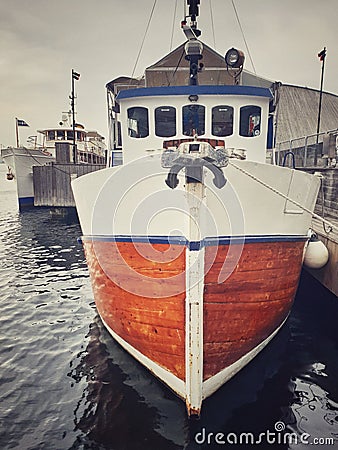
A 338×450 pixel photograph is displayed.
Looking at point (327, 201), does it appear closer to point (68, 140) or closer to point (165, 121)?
point (165, 121)

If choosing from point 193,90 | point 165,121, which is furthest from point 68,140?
point 193,90

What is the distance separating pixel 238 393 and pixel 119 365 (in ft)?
7.04

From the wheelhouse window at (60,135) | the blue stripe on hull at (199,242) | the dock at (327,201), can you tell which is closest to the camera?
the blue stripe on hull at (199,242)

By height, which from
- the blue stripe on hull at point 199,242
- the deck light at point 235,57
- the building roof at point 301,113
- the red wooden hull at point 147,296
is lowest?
the red wooden hull at point 147,296

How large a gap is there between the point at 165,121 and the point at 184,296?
3.46m

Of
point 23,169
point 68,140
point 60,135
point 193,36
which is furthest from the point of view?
point 60,135

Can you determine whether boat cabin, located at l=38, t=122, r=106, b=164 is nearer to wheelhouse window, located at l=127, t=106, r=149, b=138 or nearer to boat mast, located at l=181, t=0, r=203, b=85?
wheelhouse window, located at l=127, t=106, r=149, b=138

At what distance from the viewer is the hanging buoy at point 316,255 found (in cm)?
735

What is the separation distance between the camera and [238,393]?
523cm

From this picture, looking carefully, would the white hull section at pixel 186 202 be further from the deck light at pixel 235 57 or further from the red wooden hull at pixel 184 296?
the deck light at pixel 235 57

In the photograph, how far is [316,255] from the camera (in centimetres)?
735

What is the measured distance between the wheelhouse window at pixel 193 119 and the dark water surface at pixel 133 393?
4396mm

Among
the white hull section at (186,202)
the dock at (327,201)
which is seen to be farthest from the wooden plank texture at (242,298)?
the dock at (327,201)

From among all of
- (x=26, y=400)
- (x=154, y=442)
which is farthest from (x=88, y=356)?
(x=154, y=442)
